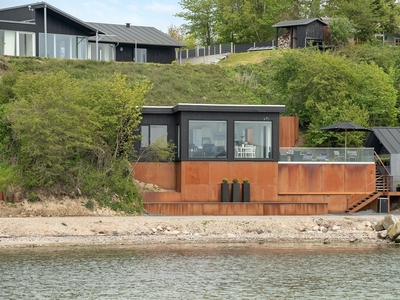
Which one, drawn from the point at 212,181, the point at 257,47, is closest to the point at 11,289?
the point at 212,181

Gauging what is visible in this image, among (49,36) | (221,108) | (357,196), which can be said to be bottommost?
(357,196)

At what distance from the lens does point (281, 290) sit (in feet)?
90.4

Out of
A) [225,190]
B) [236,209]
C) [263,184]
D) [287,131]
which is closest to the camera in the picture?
[236,209]

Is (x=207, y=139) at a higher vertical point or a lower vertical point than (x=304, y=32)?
lower

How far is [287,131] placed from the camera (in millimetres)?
54031

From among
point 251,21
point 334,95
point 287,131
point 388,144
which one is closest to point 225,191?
point 388,144

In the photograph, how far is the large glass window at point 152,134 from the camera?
41938 mm

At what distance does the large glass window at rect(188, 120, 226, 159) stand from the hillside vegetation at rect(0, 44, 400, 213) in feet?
5.21

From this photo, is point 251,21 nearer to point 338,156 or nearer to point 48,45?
point 48,45

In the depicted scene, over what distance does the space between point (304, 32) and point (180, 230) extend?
4458 cm

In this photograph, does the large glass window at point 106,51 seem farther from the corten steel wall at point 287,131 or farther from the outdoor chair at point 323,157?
the outdoor chair at point 323,157

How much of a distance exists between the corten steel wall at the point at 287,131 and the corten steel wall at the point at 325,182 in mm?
10810

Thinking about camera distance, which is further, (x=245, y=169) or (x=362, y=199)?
(x=362, y=199)

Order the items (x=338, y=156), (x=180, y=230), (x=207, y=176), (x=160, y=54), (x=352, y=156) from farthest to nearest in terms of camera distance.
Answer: (x=160, y=54) < (x=352, y=156) < (x=338, y=156) < (x=207, y=176) < (x=180, y=230)
